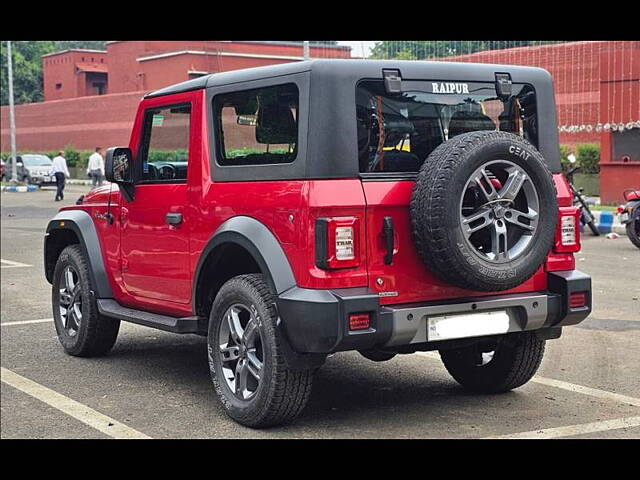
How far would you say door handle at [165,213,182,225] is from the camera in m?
6.15

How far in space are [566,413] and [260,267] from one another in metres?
1.98

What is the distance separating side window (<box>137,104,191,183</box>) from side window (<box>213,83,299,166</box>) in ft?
1.38

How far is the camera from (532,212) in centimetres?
528

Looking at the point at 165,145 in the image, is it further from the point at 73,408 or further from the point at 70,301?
the point at 73,408

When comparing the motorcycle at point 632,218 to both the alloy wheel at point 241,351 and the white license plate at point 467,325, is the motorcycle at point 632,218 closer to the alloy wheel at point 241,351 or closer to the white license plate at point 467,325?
the white license plate at point 467,325

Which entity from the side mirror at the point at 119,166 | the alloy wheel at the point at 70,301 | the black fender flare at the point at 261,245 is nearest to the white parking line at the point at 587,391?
the black fender flare at the point at 261,245

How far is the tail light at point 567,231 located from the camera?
574cm

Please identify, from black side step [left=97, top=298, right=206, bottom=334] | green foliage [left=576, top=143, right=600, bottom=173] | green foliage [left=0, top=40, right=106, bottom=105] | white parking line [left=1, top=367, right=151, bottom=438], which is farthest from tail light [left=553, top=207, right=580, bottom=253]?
green foliage [left=0, top=40, right=106, bottom=105]

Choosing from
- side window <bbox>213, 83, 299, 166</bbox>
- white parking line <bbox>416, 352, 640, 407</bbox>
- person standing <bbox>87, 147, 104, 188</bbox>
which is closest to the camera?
side window <bbox>213, 83, 299, 166</bbox>

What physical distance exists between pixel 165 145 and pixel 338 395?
6.73ft

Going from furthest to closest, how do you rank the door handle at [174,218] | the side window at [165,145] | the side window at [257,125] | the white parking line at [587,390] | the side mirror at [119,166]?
the side mirror at [119,166] < the side window at [165,145] < the door handle at [174,218] < the white parking line at [587,390] < the side window at [257,125]

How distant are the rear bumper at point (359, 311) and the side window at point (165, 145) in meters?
1.59

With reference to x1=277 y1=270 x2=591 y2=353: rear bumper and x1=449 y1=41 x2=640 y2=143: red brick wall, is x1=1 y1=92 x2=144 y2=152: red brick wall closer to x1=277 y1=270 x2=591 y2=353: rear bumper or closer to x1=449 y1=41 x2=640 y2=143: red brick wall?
x1=449 y1=41 x2=640 y2=143: red brick wall
